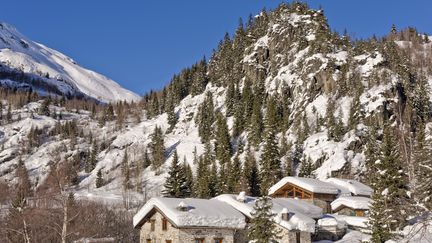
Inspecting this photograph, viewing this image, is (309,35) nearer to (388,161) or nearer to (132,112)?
(132,112)

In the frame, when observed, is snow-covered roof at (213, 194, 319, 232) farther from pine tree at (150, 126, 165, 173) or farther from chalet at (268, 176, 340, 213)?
pine tree at (150, 126, 165, 173)

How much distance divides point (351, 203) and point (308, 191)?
177 inches

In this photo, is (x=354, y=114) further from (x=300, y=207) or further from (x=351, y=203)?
(x=300, y=207)

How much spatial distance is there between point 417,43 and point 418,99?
3632 inches

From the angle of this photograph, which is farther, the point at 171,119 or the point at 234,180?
the point at 171,119

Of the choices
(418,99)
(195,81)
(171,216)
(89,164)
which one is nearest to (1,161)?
(89,164)

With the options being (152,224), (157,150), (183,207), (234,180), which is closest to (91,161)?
(157,150)

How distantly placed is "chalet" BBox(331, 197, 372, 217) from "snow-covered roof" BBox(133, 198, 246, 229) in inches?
612

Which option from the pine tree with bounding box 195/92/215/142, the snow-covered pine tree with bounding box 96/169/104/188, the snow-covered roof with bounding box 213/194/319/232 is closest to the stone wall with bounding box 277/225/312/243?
the snow-covered roof with bounding box 213/194/319/232

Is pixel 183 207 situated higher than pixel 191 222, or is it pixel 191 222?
pixel 183 207

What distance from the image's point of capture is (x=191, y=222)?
38.6 m

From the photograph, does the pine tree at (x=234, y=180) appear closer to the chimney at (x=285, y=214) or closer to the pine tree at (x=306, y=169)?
the pine tree at (x=306, y=169)

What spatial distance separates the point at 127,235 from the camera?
73.4m

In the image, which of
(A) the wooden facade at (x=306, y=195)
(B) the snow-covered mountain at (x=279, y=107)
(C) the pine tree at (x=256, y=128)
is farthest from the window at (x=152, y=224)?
(C) the pine tree at (x=256, y=128)
